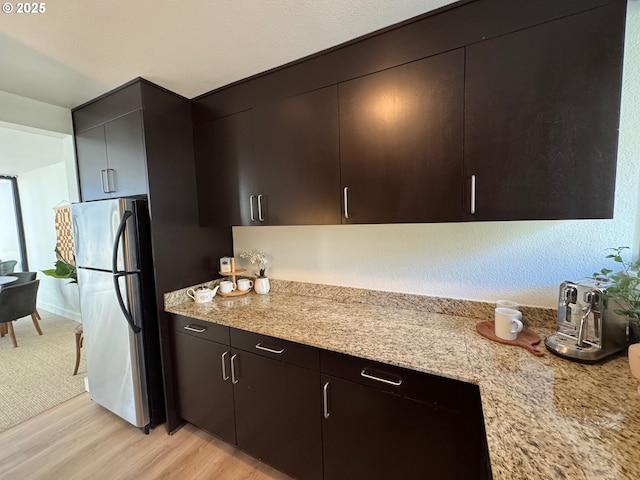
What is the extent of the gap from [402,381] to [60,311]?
5.65 m

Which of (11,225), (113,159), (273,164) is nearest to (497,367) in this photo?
(273,164)

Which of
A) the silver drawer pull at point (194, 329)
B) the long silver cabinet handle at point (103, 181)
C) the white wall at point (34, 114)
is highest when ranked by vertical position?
the white wall at point (34, 114)

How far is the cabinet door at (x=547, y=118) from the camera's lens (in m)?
0.96

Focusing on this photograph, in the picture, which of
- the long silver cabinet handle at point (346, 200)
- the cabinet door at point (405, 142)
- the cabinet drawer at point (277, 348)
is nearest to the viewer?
the cabinet door at point (405, 142)

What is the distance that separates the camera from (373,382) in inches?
45.5

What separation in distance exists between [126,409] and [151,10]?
2.43 m

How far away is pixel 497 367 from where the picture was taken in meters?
1.02

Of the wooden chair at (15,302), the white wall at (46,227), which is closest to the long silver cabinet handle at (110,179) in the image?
the wooden chair at (15,302)

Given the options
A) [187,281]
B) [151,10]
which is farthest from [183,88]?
[187,281]

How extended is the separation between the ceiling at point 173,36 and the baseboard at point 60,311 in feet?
11.9

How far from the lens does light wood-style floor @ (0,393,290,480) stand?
161 cm

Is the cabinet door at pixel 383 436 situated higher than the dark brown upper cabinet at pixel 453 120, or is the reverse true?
Result: the dark brown upper cabinet at pixel 453 120

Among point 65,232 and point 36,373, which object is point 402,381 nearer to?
point 36,373

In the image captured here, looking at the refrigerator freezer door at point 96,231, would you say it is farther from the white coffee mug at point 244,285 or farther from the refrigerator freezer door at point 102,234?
the white coffee mug at point 244,285
